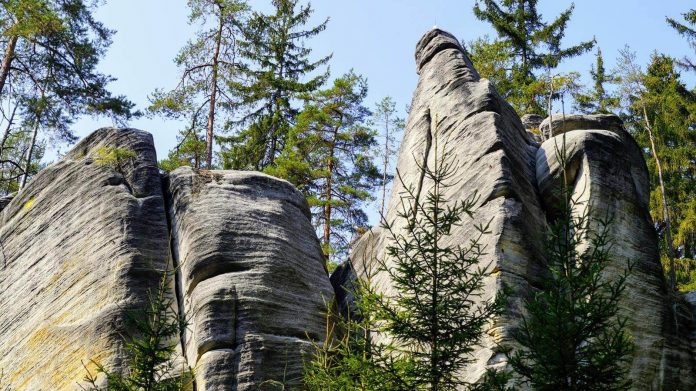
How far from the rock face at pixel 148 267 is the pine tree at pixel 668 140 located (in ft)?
50.2

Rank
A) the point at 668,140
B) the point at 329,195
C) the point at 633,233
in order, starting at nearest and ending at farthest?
the point at 633,233 < the point at 329,195 < the point at 668,140

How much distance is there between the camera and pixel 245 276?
501 inches

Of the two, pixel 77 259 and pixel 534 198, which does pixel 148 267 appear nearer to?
Answer: pixel 77 259

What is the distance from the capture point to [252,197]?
1452 cm

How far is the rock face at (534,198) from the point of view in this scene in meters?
10.9

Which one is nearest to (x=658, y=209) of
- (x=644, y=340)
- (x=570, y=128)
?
(x=570, y=128)

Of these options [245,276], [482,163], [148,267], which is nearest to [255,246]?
[245,276]

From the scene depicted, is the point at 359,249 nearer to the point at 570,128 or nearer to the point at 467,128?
the point at 467,128

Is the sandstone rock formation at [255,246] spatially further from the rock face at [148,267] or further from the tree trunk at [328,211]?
the tree trunk at [328,211]

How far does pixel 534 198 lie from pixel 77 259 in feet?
26.5

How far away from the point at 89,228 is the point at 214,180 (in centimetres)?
244

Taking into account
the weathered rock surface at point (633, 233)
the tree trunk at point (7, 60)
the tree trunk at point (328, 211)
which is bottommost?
the weathered rock surface at point (633, 233)

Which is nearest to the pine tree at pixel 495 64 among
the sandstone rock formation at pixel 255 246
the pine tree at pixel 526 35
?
the pine tree at pixel 526 35

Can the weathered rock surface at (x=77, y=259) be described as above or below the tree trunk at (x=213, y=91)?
below
